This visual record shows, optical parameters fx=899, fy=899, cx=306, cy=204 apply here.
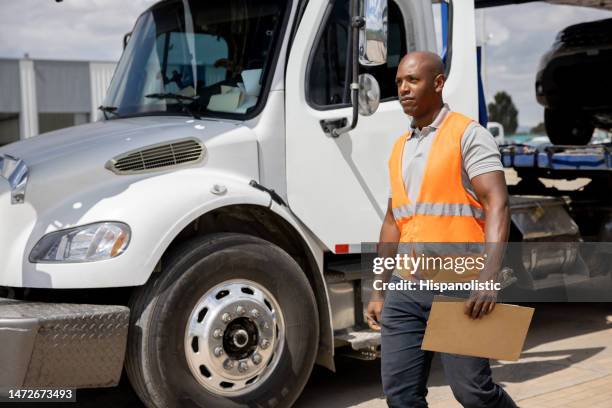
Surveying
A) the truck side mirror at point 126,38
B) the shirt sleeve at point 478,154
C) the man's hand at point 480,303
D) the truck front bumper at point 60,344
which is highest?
the truck side mirror at point 126,38

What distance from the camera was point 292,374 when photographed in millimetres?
5074

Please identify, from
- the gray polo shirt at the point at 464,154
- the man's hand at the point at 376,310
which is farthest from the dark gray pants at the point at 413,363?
the gray polo shirt at the point at 464,154

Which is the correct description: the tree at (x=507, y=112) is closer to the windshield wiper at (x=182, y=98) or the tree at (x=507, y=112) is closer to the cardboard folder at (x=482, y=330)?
the windshield wiper at (x=182, y=98)

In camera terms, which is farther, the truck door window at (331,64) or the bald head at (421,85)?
the truck door window at (331,64)

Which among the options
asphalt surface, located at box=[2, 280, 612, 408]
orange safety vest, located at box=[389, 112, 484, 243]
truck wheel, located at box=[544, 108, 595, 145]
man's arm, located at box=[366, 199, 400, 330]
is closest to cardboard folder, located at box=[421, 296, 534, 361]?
orange safety vest, located at box=[389, 112, 484, 243]

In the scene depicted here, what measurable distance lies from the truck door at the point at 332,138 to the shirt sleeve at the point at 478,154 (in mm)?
1805

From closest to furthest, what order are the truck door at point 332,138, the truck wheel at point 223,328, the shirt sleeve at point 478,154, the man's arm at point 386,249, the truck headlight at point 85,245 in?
the shirt sleeve at point 478,154, the man's arm at point 386,249, the truck headlight at point 85,245, the truck wheel at point 223,328, the truck door at point 332,138

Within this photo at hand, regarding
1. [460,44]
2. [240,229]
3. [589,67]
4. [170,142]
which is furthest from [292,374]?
[589,67]

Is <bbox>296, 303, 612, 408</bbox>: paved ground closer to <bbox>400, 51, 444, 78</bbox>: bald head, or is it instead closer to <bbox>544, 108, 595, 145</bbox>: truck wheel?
<bbox>400, 51, 444, 78</bbox>: bald head

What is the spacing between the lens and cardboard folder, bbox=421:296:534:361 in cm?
343

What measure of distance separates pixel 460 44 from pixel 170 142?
2.09 meters

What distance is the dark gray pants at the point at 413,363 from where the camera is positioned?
3551mm

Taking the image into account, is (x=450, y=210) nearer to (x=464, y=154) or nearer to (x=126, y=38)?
(x=464, y=154)

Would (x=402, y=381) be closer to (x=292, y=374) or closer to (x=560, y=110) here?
(x=292, y=374)
